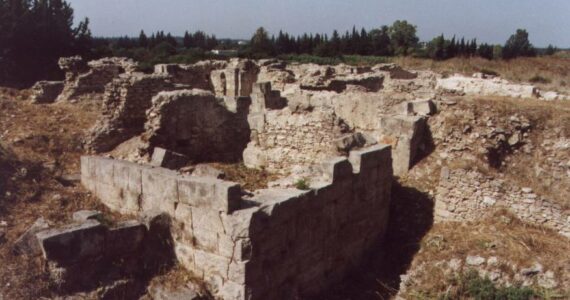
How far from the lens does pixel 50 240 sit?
5.88 m

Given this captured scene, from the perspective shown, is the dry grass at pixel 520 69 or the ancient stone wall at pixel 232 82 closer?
the ancient stone wall at pixel 232 82

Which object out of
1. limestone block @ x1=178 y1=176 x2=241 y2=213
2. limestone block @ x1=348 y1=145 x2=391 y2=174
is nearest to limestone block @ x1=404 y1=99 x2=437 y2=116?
limestone block @ x1=348 y1=145 x2=391 y2=174

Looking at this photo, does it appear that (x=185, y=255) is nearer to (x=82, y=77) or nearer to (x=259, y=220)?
(x=259, y=220)

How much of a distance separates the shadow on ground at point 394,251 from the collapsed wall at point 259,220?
27 centimetres

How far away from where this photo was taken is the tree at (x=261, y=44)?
202 feet

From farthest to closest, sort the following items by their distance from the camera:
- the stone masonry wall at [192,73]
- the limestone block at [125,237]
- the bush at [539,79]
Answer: the bush at [539,79] < the stone masonry wall at [192,73] < the limestone block at [125,237]

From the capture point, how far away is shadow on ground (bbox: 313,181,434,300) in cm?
802

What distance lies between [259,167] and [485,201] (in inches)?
189

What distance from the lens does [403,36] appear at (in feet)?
237

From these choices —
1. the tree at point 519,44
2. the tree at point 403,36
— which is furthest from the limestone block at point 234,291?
the tree at point 403,36

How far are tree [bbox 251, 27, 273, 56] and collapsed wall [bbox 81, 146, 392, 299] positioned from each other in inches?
1973

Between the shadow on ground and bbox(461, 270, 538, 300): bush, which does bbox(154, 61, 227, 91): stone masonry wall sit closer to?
the shadow on ground

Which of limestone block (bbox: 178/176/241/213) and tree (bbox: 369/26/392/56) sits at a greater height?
tree (bbox: 369/26/392/56)

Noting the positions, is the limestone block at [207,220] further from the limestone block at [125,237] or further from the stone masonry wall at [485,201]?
the stone masonry wall at [485,201]
